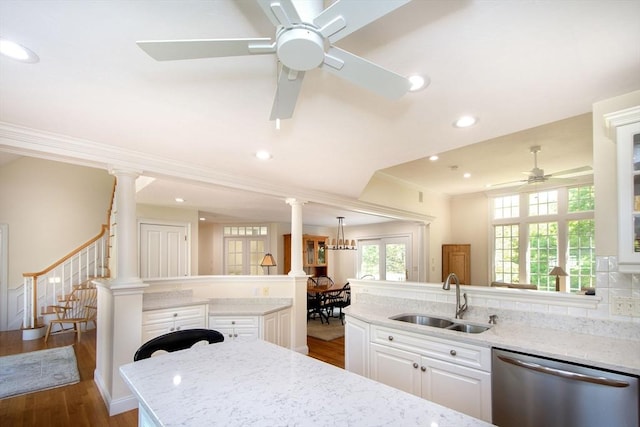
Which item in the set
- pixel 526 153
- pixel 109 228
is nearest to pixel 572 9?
pixel 526 153

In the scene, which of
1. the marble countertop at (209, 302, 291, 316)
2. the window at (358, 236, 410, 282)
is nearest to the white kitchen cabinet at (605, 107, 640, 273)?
the marble countertop at (209, 302, 291, 316)

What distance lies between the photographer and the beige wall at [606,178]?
2.01 meters

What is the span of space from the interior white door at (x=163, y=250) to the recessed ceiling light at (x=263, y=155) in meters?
3.73

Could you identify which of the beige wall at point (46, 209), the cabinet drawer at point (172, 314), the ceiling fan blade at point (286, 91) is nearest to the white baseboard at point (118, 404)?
the cabinet drawer at point (172, 314)

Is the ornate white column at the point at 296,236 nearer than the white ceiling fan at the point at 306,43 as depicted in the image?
No

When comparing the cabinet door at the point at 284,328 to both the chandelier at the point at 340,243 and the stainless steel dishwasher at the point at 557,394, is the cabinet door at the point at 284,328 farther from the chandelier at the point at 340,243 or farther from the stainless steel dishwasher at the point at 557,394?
the chandelier at the point at 340,243

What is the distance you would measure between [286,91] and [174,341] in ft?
4.79

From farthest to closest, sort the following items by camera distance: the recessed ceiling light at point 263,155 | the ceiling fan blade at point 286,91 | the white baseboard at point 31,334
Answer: the white baseboard at point 31,334 → the recessed ceiling light at point 263,155 → the ceiling fan blade at point 286,91

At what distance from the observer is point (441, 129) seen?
2564 millimetres

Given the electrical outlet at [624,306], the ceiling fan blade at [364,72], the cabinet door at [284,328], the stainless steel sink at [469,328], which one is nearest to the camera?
the ceiling fan blade at [364,72]

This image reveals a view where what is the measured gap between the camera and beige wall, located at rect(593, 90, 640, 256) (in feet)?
6.61

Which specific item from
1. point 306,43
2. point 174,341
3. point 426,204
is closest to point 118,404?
point 174,341

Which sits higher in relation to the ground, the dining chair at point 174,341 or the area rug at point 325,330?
the dining chair at point 174,341

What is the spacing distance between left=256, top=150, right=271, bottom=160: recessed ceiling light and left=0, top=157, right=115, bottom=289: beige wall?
20.7ft
